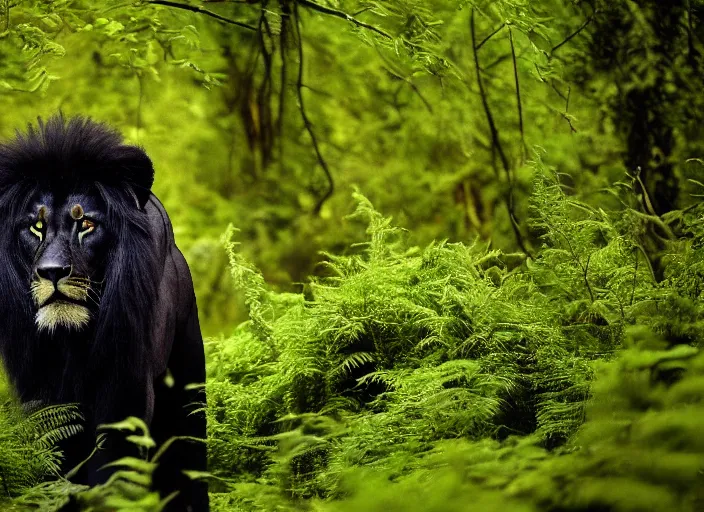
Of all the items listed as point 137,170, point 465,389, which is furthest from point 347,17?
point 465,389

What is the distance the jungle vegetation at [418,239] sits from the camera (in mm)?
1985

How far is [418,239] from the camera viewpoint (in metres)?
7.04

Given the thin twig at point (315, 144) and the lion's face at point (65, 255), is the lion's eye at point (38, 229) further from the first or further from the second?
the thin twig at point (315, 144)

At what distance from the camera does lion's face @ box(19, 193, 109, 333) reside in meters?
3.17

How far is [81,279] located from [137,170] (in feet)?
1.59

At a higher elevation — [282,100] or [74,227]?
[282,100]

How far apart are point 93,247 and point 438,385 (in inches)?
53.3

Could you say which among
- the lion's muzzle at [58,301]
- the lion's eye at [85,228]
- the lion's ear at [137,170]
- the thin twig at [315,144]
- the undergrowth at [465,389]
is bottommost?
the undergrowth at [465,389]

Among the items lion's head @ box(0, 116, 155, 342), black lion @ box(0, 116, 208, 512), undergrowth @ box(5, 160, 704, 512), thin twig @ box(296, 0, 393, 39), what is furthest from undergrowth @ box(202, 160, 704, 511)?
thin twig @ box(296, 0, 393, 39)

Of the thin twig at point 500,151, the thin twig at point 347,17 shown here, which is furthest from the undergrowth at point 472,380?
the thin twig at point 500,151

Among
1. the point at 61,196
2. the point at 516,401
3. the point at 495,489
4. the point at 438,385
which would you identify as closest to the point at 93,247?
the point at 61,196

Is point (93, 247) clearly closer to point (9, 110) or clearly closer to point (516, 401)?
point (516, 401)

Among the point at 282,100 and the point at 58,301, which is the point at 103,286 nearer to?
the point at 58,301

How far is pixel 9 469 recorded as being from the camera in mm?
2658
